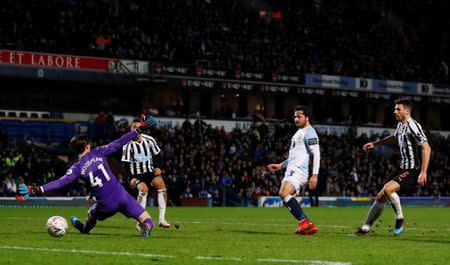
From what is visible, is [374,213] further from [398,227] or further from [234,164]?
[234,164]

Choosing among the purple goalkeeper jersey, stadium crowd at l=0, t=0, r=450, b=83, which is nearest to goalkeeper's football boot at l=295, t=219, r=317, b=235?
the purple goalkeeper jersey

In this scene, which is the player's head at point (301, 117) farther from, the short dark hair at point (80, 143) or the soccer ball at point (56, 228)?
the soccer ball at point (56, 228)

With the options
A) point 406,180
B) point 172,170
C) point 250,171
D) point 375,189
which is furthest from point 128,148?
point 375,189

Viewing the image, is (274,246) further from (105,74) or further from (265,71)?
(265,71)

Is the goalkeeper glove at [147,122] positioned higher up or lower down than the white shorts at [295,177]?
higher up

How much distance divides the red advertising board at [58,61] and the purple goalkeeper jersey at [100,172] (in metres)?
26.7

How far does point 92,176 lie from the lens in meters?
A: 14.0

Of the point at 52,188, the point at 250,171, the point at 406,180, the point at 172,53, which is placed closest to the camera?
the point at 52,188

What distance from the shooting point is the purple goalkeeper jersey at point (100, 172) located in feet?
45.8

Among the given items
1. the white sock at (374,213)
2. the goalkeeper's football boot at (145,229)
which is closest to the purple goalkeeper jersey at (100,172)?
the goalkeeper's football boot at (145,229)

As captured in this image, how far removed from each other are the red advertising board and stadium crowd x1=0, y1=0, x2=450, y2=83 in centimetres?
39

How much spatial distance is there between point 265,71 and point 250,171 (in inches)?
371

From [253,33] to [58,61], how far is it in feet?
47.2

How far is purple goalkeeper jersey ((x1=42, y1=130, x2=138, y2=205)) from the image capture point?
14.0 m
